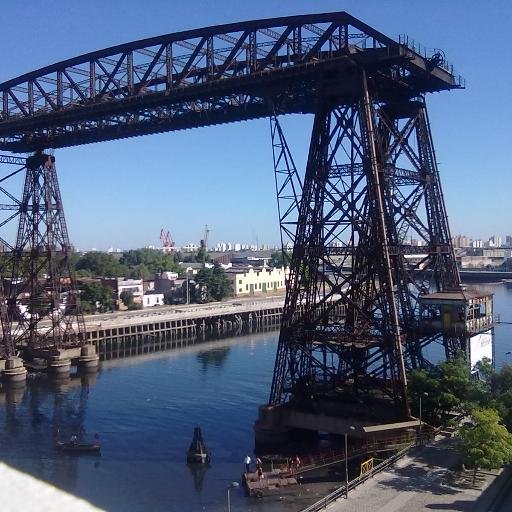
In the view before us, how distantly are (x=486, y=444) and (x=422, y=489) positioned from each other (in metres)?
2.04

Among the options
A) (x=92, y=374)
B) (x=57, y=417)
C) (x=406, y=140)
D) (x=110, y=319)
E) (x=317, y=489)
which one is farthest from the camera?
(x=110, y=319)

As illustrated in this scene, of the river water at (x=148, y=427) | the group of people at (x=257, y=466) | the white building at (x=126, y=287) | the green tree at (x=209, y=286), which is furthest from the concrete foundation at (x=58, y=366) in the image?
the green tree at (x=209, y=286)

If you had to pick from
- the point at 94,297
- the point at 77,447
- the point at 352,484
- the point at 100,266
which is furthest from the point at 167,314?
the point at 352,484

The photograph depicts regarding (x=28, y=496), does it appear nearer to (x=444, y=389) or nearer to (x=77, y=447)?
(x=444, y=389)

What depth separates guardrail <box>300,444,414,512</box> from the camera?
14703 millimetres

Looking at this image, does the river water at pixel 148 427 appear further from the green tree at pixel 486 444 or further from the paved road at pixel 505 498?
the paved road at pixel 505 498

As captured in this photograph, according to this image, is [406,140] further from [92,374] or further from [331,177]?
[92,374]

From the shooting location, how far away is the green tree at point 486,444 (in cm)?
1609

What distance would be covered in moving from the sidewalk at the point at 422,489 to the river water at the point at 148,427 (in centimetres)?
273

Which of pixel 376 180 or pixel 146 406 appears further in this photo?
pixel 146 406

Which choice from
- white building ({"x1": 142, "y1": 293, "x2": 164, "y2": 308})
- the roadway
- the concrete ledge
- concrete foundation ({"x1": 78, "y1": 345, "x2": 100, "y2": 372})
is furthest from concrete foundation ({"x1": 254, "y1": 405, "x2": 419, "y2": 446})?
white building ({"x1": 142, "y1": 293, "x2": 164, "y2": 308})

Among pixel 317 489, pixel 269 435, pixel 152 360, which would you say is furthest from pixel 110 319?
pixel 317 489

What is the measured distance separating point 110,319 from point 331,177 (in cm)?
4005

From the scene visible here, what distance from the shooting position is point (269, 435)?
904 inches
